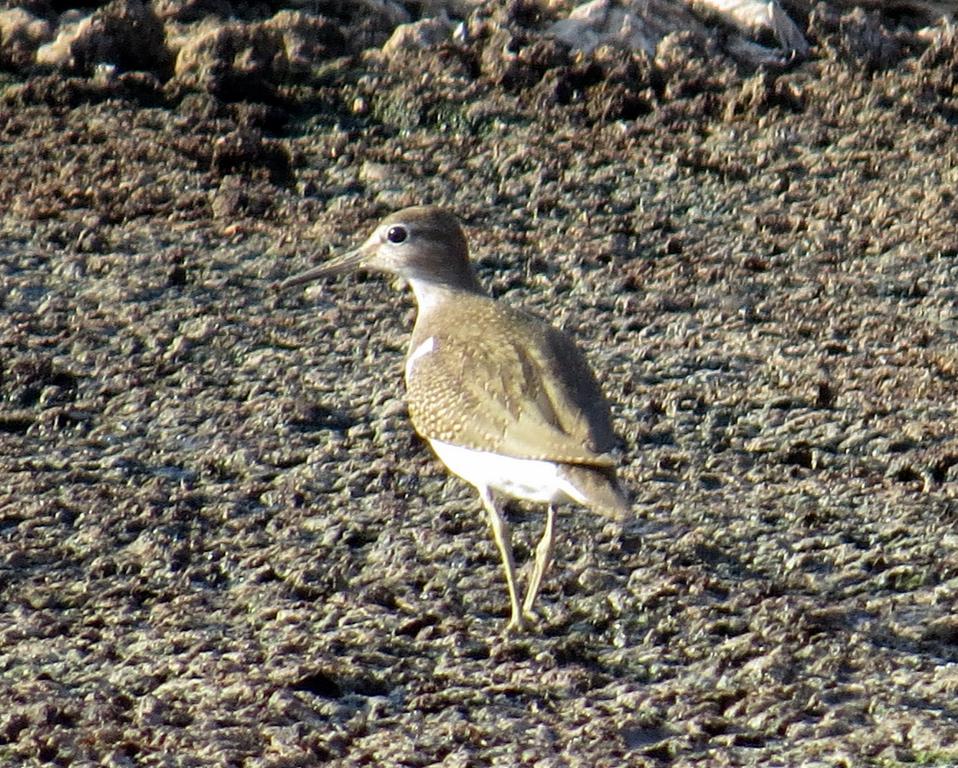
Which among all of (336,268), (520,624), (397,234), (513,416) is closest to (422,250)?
(397,234)

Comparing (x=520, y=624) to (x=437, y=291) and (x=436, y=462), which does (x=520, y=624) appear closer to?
(x=436, y=462)

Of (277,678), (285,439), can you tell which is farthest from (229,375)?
(277,678)

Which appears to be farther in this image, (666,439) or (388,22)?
(388,22)

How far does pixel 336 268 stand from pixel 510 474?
6.70 ft

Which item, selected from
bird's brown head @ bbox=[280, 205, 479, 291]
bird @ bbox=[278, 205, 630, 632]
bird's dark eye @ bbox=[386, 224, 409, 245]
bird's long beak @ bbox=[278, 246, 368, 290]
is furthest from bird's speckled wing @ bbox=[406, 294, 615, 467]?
bird's long beak @ bbox=[278, 246, 368, 290]

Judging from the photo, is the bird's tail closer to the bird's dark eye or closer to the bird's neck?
the bird's neck

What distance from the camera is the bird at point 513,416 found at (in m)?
5.73

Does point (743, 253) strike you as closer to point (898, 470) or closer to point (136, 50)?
point (898, 470)

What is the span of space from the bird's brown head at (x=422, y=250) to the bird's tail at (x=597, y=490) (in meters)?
1.81

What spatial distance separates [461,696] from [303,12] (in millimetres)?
6100

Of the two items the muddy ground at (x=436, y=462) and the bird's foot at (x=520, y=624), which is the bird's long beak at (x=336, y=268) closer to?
the muddy ground at (x=436, y=462)

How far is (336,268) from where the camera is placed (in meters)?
7.71

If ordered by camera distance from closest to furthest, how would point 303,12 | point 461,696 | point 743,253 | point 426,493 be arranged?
point 461,696 → point 426,493 → point 743,253 → point 303,12

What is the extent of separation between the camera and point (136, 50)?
10.2m
